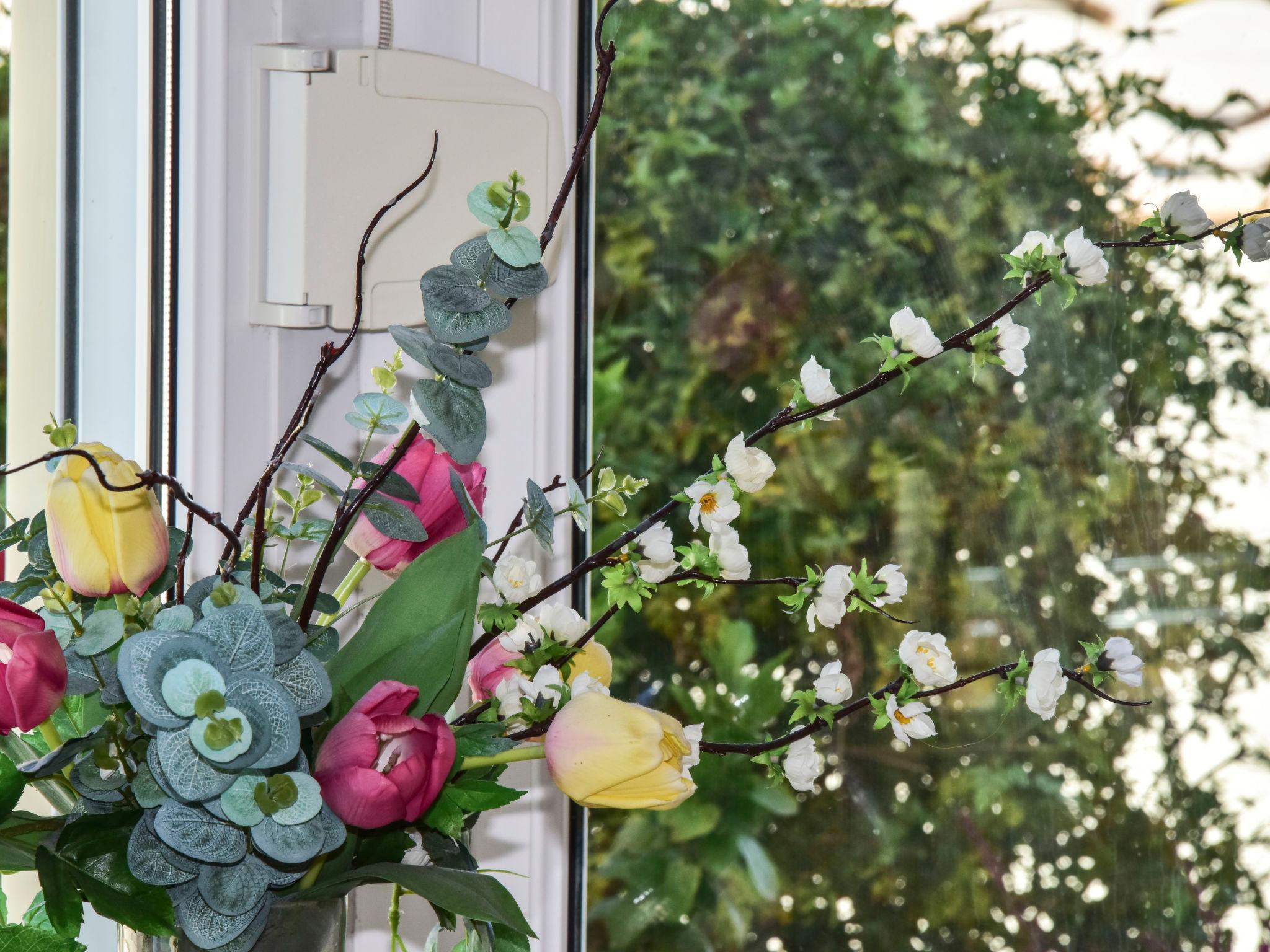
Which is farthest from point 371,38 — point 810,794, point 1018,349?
point 810,794

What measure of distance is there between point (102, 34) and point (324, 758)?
495 mm

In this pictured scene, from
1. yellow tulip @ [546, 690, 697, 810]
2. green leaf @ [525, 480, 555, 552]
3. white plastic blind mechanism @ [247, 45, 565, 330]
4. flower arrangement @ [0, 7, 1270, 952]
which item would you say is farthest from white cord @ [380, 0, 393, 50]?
yellow tulip @ [546, 690, 697, 810]

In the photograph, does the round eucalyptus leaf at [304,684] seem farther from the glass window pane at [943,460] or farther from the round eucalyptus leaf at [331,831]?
the glass window pane at [943,460]

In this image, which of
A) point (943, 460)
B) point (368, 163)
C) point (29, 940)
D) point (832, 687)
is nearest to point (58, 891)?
point (29, 940)

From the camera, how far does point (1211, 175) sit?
730 millimetres

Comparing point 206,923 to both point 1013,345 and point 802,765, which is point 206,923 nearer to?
point 802,765

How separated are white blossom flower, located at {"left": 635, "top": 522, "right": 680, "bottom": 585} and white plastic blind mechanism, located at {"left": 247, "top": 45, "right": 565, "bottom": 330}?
0.93 ft

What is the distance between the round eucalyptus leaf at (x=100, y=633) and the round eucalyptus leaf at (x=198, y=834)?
69 mm

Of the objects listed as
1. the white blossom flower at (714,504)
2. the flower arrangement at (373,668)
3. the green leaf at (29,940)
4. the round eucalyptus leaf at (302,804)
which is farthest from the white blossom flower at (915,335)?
the green leaf at (29,940)

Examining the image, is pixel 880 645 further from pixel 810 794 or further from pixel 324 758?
pixel 324 758

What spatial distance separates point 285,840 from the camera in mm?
471

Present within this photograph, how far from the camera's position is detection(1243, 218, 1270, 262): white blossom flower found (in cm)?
59

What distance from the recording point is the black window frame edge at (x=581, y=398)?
0.85 m

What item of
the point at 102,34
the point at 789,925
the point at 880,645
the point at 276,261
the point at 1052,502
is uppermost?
the point at 102,34
